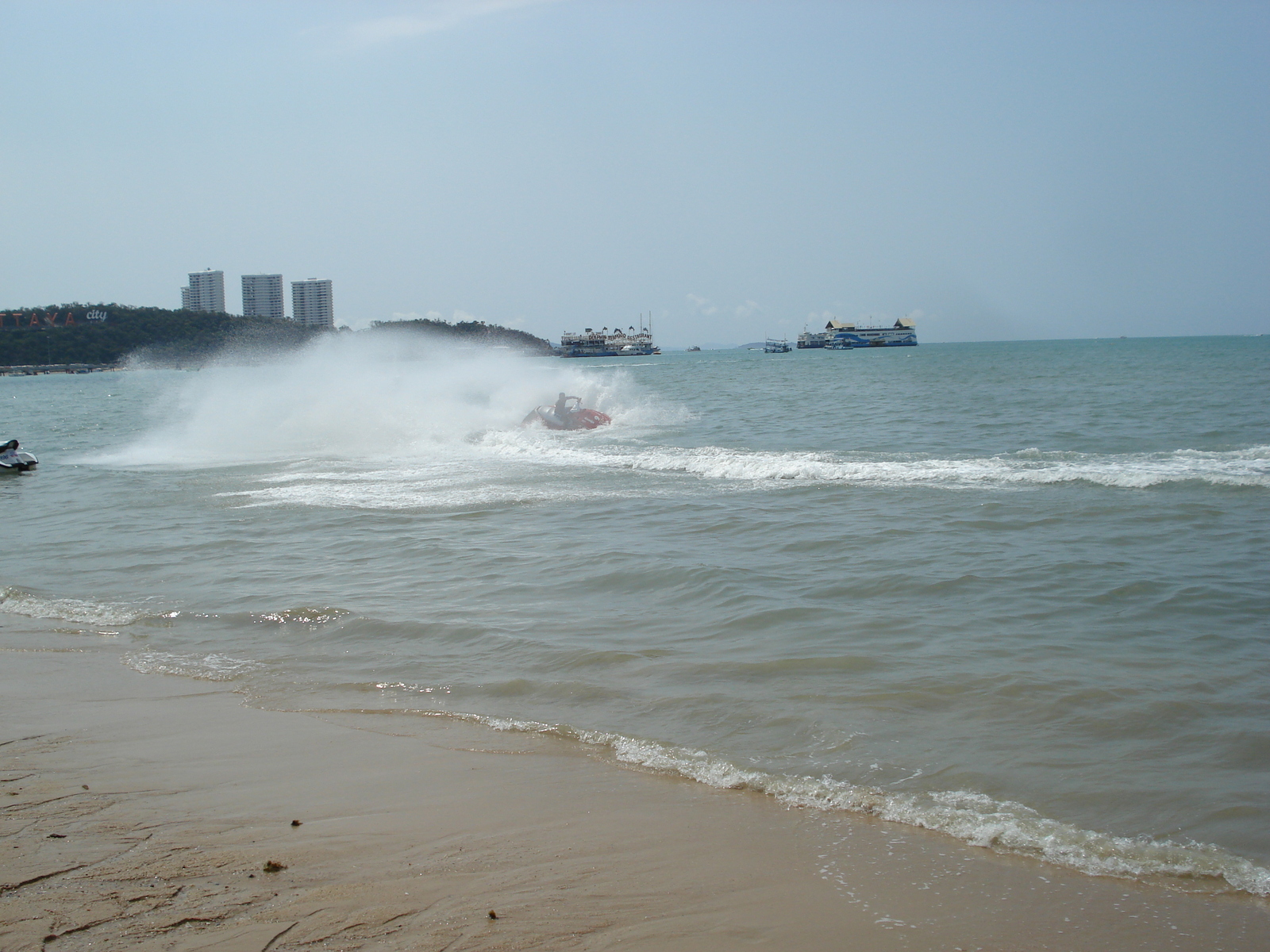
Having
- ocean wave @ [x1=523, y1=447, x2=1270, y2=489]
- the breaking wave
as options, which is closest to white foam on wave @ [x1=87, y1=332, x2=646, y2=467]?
the breaking wave

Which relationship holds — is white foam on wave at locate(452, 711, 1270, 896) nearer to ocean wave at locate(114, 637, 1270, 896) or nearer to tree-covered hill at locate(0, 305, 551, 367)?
ocean wave at locate(114, 637, 1270, 896)

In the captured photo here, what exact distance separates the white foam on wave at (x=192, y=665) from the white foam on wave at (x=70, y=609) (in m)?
1.35

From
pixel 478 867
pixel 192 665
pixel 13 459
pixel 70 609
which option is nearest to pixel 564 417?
pixel 13 459

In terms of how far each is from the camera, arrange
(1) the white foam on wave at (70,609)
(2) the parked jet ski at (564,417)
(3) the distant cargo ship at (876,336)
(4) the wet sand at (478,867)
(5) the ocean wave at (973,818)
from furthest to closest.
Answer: (3) the distant cargo ship at (876,336) < (2) the parked jet ski at (564,417) < (1) the white foam on wave at (70,609) < (5) the ocean wave at (973,818) < (4) the wet sand at (478,867)

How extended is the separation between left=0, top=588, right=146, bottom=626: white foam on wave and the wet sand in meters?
3.49

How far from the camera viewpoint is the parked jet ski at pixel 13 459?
23141 mm

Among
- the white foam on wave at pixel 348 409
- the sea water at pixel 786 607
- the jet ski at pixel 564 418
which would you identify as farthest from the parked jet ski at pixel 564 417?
the sea water at pixel 786 607

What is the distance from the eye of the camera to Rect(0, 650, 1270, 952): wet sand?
3664 millimetres

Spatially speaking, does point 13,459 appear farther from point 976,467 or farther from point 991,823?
point 991,823

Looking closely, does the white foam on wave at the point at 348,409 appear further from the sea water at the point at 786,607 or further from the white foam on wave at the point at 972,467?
the white foam on wave at the point at 972,467

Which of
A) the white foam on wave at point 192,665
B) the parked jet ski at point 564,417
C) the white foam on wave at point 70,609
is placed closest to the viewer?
the white foam on wave at point 192,665

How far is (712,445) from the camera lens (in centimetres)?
2298

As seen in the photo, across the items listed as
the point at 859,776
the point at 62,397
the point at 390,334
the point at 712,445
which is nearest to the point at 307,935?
the point at 859,776

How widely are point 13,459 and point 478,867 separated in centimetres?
2413
